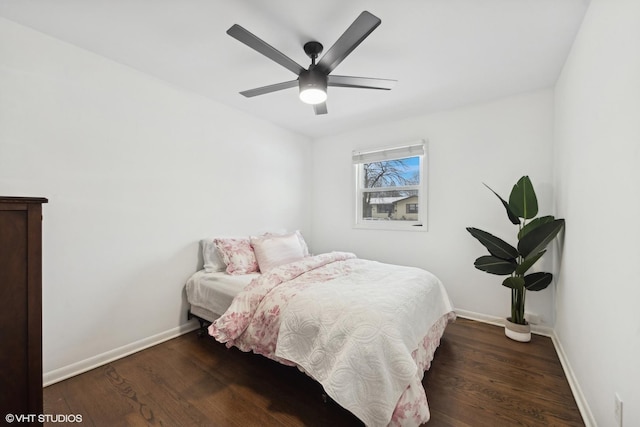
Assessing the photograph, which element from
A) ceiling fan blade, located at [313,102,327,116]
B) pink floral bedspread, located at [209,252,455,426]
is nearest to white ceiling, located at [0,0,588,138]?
ceiling fan blade, located at [313,102,327,116]

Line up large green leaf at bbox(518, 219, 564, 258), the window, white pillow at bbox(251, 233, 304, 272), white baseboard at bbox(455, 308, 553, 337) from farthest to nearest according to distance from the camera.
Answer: the window
white pillow at bbox(251, 233, 304, 272)
white baseboard at bbox(455, 308, 553, 337)
large green leaf at bbox(518, 219, 564, 258)

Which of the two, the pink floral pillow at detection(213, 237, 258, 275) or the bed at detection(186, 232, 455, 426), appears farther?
the pink floral pillow at detection(213, 237, 258, 275)

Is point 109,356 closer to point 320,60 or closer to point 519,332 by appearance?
point 320,60

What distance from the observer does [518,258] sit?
252 cm

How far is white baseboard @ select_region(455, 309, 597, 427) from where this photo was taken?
1.50m

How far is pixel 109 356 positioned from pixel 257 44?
256cm

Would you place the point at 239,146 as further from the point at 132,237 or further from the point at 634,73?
the point at 634,73

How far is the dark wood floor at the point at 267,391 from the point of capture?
1532 millimetres

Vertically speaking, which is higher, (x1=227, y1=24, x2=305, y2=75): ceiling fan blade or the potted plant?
(x1=227, y1=24, x2=305, y2=75): ceiling fan blade

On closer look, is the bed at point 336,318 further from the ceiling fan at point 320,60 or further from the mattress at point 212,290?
the ceiling fan at point 320,60

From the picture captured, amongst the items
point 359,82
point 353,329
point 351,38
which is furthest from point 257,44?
point 353,329

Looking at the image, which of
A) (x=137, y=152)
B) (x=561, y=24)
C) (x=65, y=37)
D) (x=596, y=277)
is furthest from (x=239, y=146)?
(x=596, y=277)

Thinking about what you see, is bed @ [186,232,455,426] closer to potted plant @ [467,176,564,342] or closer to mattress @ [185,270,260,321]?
mattress @ [185,270,260,321]

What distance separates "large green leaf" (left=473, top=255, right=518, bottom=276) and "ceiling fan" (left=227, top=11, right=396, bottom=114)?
6.00ft
